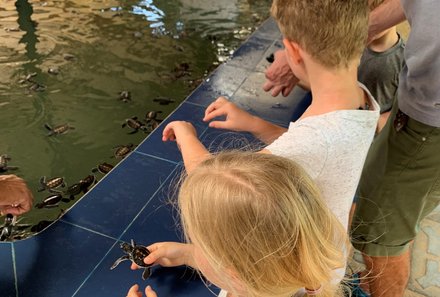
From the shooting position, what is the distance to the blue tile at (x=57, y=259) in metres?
2.07

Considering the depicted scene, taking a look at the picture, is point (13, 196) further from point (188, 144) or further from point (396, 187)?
point (396, 187)

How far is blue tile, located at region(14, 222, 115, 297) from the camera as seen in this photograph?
2066mm

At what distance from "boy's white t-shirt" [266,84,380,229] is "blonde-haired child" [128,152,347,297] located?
0.54 ft

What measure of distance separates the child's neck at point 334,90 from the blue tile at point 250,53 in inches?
118

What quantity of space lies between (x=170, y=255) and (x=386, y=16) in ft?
4.85

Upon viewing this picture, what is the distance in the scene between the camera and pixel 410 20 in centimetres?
152

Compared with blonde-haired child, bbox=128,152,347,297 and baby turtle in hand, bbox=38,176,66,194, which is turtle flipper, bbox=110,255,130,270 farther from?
blonde-haired child, bbox=128,152,347,297

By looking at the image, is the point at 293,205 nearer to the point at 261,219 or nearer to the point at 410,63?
the point at 261,219

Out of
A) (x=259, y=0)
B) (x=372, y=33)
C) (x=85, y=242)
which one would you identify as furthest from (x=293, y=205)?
(x=259, y=0)

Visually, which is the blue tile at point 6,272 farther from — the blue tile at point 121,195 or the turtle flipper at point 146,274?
the turtle flipper at point 146,274

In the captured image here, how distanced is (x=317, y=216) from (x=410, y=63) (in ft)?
2.59

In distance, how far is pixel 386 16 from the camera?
180 centimetres

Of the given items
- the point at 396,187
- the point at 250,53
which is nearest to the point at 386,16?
the point at 396,187

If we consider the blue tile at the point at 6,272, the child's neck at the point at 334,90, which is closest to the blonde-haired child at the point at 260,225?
the child's neck at the point at 334,90
